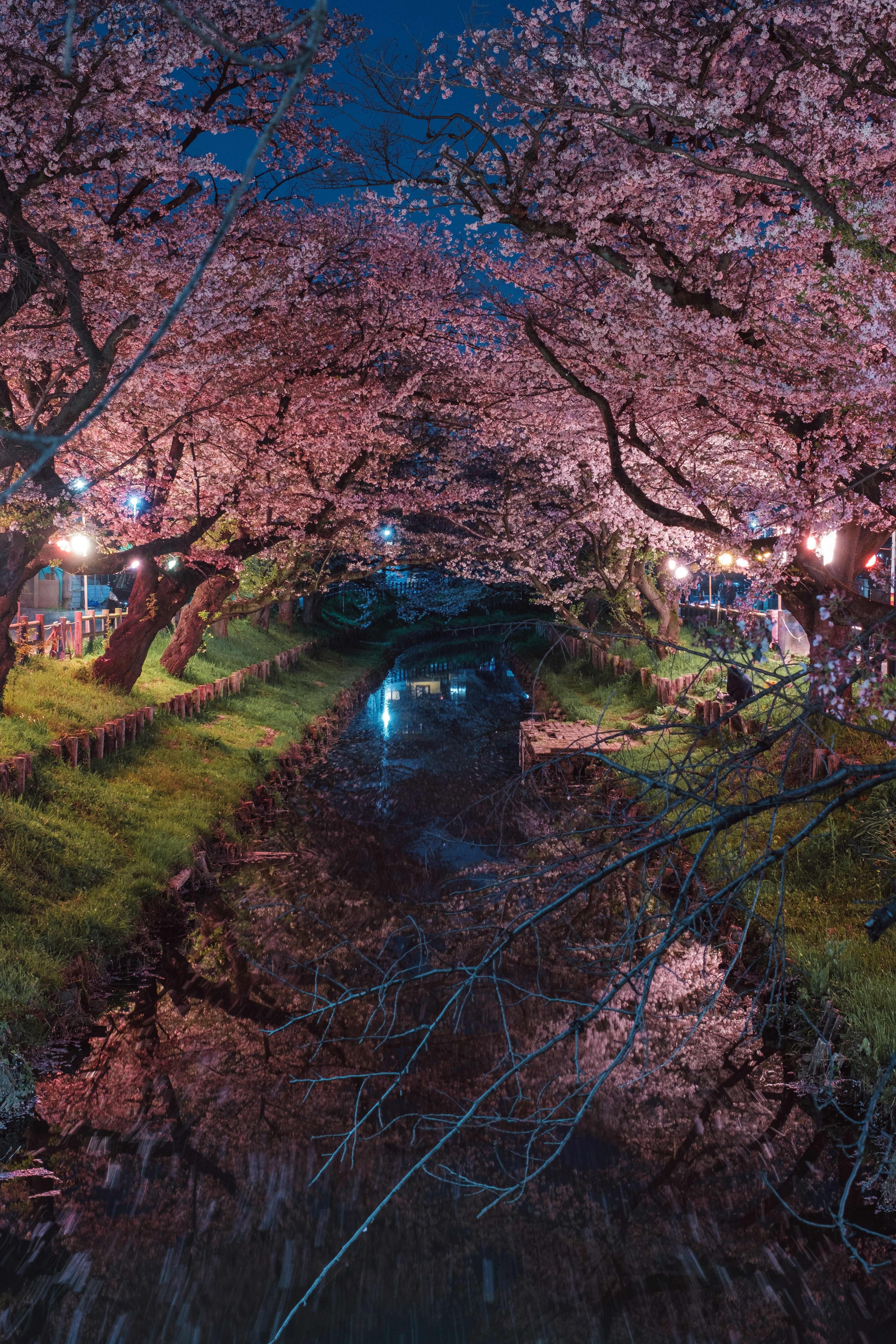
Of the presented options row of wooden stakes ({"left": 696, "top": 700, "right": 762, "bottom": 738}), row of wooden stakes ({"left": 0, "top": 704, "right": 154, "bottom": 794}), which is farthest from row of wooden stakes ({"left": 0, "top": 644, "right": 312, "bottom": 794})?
row of wooden stakes ({"left": 696, "top": 700, "right": 762, "bottom": 738})

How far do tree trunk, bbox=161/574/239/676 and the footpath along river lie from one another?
1284cm

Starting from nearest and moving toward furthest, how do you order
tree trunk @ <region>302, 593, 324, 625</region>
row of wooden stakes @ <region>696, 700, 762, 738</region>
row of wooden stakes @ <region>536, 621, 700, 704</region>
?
1. row of wooden stakes @ <region>696, 700, 762, 738</region>
2. row of wooden stakes @ <region>536, 621, 700, 704</region>
3. tree trunk @ <region>302, 593, 324, 625</region>

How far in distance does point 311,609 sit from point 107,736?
86.5 ft

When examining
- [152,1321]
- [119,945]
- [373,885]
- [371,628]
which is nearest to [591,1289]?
[152,1321]

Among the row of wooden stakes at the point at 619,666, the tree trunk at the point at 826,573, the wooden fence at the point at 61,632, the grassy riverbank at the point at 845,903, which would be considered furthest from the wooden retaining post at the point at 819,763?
the wooden fence at the point at 61,632

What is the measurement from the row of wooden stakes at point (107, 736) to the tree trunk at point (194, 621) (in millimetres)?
963

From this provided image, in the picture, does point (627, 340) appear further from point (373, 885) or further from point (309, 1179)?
point (309, 1179)

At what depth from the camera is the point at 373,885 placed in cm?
1339

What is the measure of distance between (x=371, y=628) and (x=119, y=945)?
41.2 m

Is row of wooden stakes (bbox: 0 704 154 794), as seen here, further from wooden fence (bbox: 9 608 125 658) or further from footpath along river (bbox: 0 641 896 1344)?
footpath along river (bbox: 0 641 896 1344)

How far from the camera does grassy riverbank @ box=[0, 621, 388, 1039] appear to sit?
941 cm

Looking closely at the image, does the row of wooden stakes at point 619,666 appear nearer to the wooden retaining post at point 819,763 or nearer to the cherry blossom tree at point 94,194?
the wooden retaining post at point 819,763

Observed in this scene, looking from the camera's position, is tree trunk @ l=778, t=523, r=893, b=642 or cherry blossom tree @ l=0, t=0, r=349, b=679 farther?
tree trunk @ l=778, t=523, r=893, b=642

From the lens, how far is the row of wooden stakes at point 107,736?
37.4 ft
